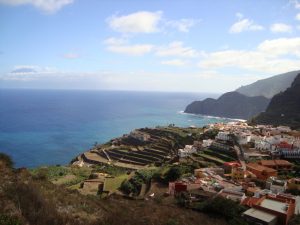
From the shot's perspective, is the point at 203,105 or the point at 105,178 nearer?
the point at 105,178

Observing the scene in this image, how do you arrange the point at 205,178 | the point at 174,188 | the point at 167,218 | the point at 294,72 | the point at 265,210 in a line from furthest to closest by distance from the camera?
the point at 294,72
the point at 205,178
the point at 174,188
the point at 265,210
the point at 167,218

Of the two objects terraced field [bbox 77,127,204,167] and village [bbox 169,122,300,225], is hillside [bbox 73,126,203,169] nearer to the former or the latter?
terraced field [bbox 77,127,204,167]

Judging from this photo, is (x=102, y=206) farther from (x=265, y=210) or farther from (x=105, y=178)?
(x=105, y=178)

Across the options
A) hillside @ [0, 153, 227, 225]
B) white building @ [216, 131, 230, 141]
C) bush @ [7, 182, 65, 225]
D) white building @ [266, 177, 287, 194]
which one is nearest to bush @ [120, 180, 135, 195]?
hillside @ [0, 153, 227, 225]

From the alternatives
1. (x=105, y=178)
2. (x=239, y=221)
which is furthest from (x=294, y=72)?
(x=239, y=221)

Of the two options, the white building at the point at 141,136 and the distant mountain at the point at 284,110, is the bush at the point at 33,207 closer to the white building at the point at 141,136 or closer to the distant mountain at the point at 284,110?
the white building at the point at 141,136

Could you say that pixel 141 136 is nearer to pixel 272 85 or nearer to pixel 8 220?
pixel 8 220

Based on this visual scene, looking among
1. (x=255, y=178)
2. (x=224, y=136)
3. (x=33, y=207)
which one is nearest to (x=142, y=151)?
(x=224, y=136)

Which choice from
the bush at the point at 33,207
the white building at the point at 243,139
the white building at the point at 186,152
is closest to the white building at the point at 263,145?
the white building at the point at 243,139
